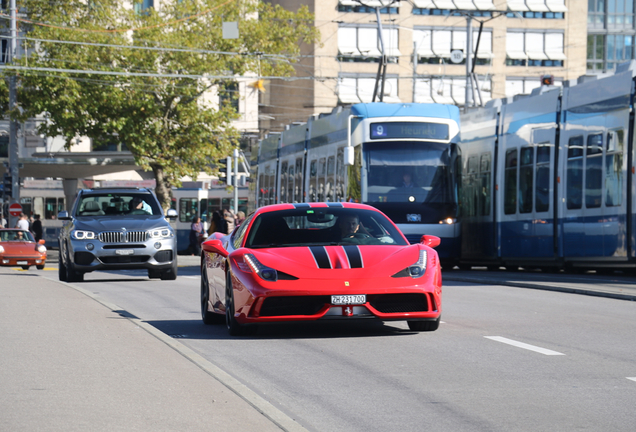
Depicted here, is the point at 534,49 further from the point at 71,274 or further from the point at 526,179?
the point at 71,274

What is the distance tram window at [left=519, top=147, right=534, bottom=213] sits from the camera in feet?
82.5

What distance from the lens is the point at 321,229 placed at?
11797 millimetres

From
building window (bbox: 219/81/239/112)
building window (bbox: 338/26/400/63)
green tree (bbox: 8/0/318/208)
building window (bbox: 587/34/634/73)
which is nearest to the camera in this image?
green tree (bbox: 8/0/318/208)

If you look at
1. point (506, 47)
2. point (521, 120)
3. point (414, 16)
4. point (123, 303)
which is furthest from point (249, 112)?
point (123, 303)

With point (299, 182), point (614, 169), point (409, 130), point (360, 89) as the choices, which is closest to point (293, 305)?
point (614, 169)

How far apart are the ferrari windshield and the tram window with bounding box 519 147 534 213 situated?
1353 centimetres

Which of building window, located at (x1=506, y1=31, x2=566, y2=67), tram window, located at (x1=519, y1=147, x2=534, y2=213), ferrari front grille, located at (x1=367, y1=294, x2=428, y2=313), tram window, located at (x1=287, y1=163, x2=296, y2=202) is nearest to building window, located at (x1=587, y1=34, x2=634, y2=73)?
building window, located at (x1=506, y1=31, x2=566, y2=67)

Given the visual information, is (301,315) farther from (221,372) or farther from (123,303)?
(123,303)

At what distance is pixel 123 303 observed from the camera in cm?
1708

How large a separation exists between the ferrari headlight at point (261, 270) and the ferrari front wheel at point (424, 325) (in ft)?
5.00

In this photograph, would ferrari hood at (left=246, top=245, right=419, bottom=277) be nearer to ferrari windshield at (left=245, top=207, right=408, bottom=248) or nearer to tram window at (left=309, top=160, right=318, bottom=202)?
ferrari windshield at (left=245, top=207, right=408, bottom=248)

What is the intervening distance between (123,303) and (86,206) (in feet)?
21.3

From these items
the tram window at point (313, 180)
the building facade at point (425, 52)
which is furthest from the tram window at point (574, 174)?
the building facade at point (425, 52)

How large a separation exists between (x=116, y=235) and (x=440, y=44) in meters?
61.6
